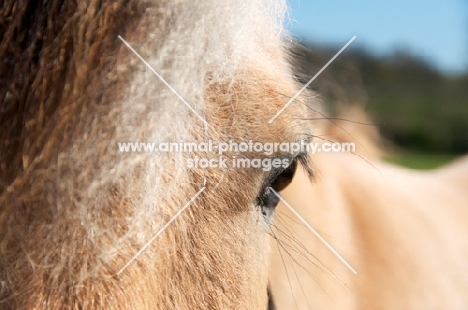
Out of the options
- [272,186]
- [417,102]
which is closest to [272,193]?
[272,186]

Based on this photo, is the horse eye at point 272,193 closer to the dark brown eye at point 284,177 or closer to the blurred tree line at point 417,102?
the dark brown eye at point 284,177

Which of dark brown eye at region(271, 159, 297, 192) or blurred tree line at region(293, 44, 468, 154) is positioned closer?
dark brown eye at region(271, 159, 297, 192)

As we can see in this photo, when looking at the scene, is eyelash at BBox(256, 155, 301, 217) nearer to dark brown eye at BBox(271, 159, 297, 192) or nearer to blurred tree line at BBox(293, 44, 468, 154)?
dark brown eye at BBox(271, 159, 297, 192)

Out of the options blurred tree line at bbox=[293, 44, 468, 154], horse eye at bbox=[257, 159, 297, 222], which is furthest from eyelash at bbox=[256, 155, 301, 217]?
blurred tree line at bbox=[293, 44, 468, 154]

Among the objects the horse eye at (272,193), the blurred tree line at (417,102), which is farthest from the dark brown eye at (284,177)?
the blurred tree line at (417,102)

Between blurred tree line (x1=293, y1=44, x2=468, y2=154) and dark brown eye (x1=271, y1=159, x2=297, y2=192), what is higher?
blurred tree line (x1=293, y1=44, x2=468, y2=154)

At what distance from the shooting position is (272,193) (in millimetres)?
1071

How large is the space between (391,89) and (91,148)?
71.6 feet

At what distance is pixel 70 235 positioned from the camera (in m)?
0.67

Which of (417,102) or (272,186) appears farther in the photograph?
(417,102)

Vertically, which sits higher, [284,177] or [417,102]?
[417,102]

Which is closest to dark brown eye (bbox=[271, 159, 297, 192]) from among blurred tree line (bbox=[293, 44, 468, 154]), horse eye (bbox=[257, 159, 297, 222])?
horse eye (bbox=[257, 159, 297, 222])

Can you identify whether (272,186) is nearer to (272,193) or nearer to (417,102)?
(272,193)

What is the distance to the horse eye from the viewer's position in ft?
3.33
